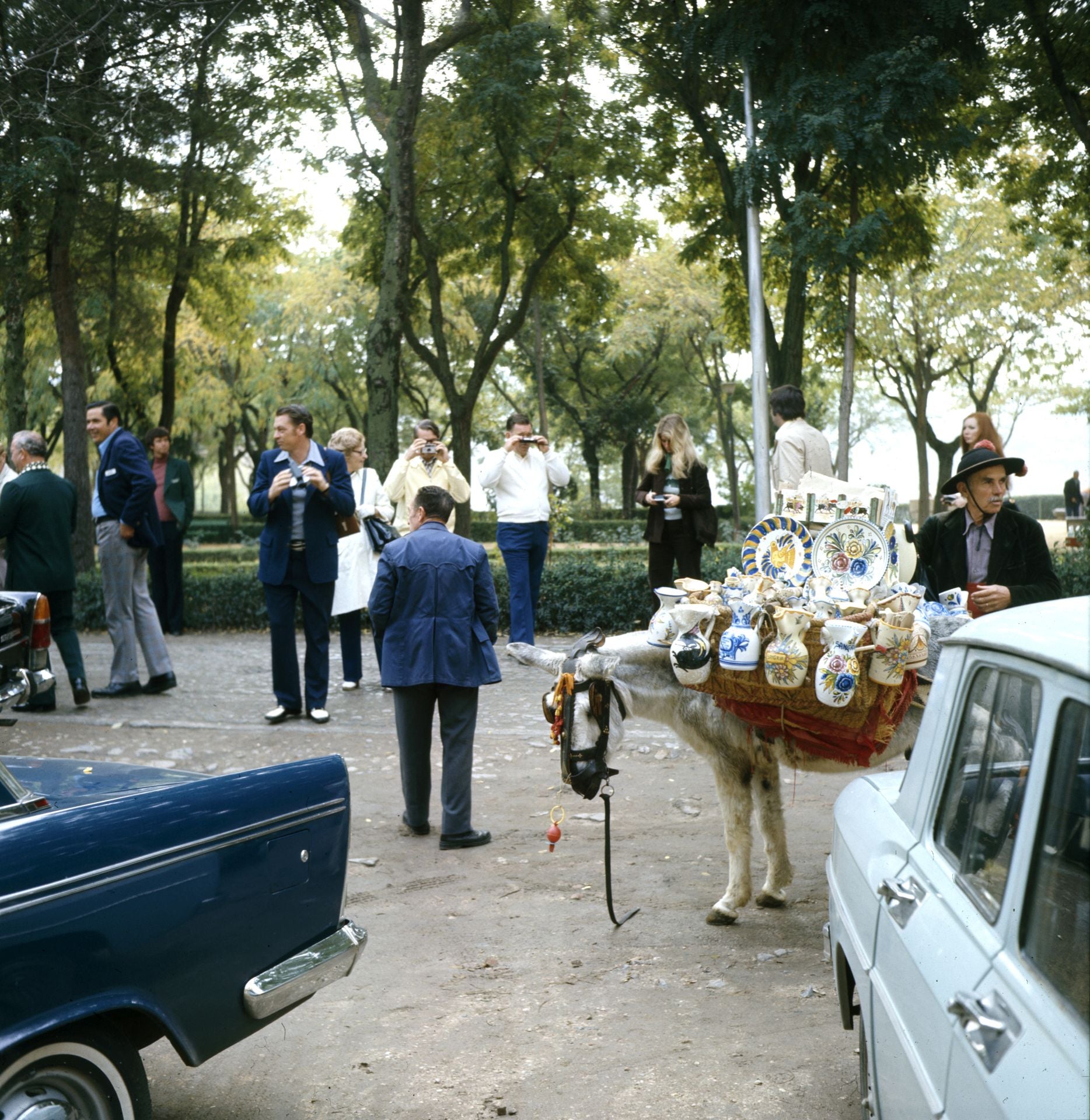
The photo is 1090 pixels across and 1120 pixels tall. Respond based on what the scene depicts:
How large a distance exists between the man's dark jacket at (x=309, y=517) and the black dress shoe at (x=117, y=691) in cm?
218

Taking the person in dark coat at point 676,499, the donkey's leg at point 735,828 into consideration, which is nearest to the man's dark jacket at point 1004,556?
the donkey's leg at point 735,828

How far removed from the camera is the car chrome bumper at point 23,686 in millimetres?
5688

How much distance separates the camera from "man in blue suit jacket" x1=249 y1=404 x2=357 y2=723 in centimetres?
933

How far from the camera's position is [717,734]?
17.8 ft

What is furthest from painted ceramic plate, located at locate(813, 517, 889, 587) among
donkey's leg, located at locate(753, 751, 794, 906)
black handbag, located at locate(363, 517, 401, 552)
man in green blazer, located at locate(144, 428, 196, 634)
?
man in green blazer, located at locate(144, 428, 196, 634)

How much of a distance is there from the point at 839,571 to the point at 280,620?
17.5 ft

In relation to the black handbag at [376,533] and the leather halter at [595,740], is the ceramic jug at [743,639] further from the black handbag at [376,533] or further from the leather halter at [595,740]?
the black handbag at [376,533]

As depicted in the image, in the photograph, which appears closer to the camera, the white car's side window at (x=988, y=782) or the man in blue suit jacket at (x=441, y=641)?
the white car's side window at (x=988, y=782)

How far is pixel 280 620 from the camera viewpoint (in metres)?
9.39

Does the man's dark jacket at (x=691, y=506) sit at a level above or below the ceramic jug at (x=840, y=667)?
above

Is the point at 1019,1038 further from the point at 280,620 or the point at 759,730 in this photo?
the point at 280,620

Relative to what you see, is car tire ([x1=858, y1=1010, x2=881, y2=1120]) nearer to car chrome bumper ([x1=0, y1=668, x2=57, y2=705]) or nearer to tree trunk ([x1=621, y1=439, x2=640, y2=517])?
car chrome bumper ([x1=0, y1=668, x2=57, y2=705])

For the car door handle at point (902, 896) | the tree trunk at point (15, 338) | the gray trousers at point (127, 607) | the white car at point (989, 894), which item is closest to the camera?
the white car at point (989, 894)

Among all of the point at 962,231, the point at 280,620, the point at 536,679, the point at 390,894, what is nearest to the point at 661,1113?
the point at 390,894
